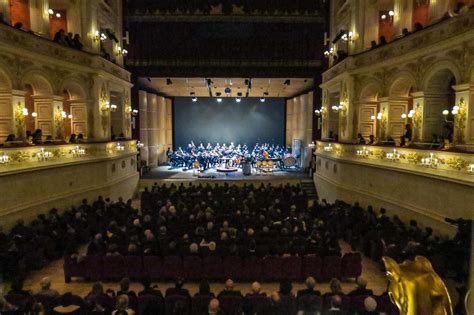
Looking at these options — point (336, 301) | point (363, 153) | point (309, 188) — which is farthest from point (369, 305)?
point (309, 188)

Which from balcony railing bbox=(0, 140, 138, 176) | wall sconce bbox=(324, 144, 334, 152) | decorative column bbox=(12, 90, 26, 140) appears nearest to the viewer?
balcony railing bbox=(0, 140, 138, 176)

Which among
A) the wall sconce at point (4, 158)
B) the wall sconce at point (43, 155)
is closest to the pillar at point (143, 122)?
the wall sconce at point (43, 155)

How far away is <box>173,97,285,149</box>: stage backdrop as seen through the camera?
38250mm

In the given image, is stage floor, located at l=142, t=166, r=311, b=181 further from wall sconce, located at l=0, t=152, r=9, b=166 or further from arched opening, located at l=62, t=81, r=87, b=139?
wall sconce, located at l=0, t=152, r=9, b=166

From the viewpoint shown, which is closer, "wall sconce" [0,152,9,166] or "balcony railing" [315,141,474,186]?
"balcony railing" [315,141,474,186]

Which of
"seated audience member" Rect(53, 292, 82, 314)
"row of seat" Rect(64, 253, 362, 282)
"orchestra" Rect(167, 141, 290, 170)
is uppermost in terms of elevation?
"orchestra" Rect(167, 141, 290, 170)

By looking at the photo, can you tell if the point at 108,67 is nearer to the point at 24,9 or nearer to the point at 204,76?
the point at 24,9

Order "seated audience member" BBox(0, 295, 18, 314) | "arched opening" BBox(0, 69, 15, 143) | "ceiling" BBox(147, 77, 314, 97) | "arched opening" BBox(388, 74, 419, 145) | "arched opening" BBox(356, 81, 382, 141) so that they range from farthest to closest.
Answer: "ceiling" BBox(147, 77, 314, 97) → "arched opening" BBox(356, 81, 382, 141) → "arched opening" BBox(388, 74, 419, 145) → "arched opening" BBox(0, 69, 15, 143) → "seated audience member" BBox(0, 295, 18, 314)

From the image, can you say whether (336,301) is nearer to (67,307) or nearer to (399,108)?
(67,307)

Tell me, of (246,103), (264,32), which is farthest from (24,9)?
(246,103)

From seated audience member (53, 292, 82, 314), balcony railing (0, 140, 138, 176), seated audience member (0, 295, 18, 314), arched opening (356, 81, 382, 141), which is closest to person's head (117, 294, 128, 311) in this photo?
seated audience member (53, 292, 82, 314)

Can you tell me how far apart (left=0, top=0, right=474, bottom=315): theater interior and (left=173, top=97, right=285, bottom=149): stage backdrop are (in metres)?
5.41

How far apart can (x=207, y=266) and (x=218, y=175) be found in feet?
53.8

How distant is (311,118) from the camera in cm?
2769
